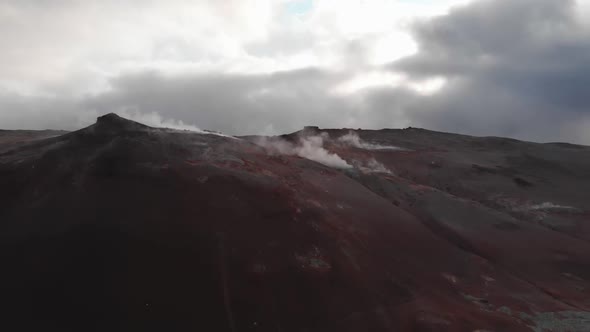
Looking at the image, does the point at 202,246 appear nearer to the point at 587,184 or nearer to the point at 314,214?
the point at 314,214

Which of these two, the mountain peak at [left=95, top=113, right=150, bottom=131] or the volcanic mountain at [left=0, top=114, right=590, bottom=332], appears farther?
the mountain peak at [left=95, top=113, right=150, bottom=131]

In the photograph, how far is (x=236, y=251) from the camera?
1327 centimetres

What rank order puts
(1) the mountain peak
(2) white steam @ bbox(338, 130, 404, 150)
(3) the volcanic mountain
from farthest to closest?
(2) white steam @ bbox(338, 130, 404, 150)
(1) the mountain peak
(3) the volcanic mountain

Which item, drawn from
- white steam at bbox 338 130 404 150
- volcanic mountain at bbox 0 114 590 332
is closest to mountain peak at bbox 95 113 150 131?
volcanic mountain at bbox 0 114 590 332

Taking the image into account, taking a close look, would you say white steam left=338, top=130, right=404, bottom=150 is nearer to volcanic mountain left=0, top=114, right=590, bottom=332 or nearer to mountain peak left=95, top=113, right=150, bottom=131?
volcanic mountain left=0, top=114, right=590, bottom=332

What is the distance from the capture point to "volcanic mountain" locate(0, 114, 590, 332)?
1190 centimetres

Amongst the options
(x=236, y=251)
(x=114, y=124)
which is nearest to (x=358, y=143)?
(x=114, y=124)

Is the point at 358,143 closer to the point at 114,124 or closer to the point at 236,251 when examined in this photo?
the point at 114,124

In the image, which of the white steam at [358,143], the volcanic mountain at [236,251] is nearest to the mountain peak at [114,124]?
the volcanic mountain at [236,251]

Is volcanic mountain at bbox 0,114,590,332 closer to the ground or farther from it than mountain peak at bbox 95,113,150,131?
closer to the ground

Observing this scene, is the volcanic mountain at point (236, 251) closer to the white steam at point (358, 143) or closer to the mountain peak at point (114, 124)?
the mountain peak at point (114, 124)

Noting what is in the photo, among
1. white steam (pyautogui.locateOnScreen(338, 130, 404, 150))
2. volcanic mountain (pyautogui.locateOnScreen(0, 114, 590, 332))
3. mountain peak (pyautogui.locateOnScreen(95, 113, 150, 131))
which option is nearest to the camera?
volcanic mountain (pyautogui.locateOnScreen(0, 114, 590, 332))

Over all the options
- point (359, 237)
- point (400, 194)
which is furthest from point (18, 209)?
point (400, 194)

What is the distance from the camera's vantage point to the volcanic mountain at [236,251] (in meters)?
11.9
